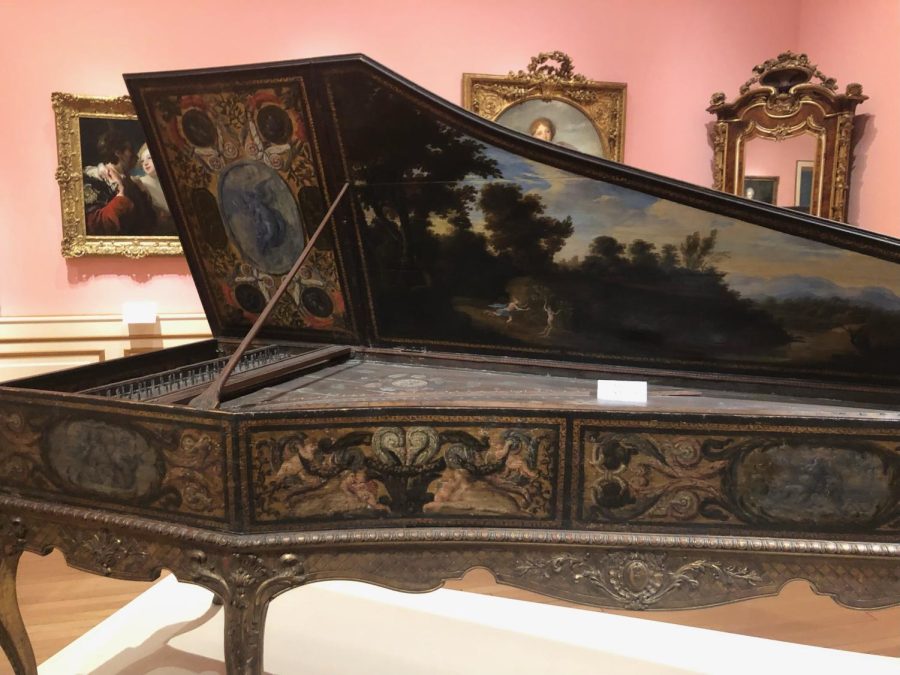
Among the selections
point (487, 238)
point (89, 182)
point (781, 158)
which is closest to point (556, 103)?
point (781, 158)

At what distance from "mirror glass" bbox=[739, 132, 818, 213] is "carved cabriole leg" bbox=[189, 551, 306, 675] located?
3.60 metres

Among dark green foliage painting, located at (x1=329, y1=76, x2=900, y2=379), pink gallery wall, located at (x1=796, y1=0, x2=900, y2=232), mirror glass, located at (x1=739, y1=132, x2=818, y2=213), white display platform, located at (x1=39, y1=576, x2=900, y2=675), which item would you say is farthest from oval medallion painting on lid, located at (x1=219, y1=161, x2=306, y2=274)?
pink gallery wall, located at (x1=796, y1=0, x2=900, y2=232)

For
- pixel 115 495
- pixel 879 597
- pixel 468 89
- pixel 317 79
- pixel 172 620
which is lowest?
pixel 172 620

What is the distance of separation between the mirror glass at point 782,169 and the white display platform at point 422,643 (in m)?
2.68

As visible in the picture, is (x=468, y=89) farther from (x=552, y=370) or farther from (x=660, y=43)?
(x=552, y=370)

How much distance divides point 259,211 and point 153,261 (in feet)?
5.87

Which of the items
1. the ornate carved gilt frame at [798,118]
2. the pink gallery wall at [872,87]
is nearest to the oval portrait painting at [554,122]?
the ornate carved gilt frame at [798,118]

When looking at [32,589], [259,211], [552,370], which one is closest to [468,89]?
[259,211]

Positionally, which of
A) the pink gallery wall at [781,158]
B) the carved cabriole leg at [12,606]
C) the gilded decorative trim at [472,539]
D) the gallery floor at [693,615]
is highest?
the pink gallery wall at [781,158]

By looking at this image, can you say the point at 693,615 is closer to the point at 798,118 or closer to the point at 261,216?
the point at 261,216

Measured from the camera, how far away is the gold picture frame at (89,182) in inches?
143

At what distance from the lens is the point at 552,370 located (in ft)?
7.61

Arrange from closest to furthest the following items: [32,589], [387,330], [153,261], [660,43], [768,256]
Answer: [768,256] → [387,330] → [32,589] → [153,261] → [660,43]

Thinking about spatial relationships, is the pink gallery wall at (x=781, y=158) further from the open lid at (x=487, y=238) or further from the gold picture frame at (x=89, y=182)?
the gold picture frame at (x=89, y=182)
